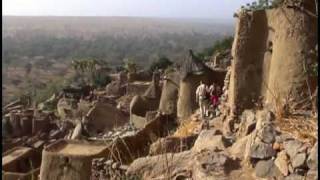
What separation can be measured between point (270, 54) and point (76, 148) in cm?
397

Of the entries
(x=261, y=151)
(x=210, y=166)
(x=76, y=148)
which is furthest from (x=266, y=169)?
(x=76, y=148)

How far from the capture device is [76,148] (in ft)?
38.0

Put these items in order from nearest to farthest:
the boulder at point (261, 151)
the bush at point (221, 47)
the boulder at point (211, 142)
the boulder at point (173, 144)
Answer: the boulder at point (261, 151)
the boulder at point (211, 142)
the boulder at point (173, 144)
the bush at point (221, 47)

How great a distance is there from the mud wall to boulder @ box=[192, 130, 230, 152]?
1303mm

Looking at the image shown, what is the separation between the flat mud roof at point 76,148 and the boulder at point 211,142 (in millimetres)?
3364

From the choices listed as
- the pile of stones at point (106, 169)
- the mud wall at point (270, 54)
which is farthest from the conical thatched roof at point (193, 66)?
the pile of stones at point (106, 169)

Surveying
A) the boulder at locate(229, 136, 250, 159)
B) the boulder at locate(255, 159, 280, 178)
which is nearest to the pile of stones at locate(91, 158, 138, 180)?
the boulder at locate(229, 136, 250, 159)

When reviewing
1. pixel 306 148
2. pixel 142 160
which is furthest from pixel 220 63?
pixel 306 148

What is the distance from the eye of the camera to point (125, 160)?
922 centimetres

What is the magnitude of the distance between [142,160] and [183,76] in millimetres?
9211

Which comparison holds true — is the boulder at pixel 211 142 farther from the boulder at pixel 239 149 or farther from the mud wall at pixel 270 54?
the mud wall at pixel 270 54

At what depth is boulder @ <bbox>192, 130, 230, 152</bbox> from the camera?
678 centimetres

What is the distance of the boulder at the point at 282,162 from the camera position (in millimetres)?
5049

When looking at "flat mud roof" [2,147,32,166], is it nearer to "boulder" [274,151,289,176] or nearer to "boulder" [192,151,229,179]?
"boulder" [192,151,229,179]
